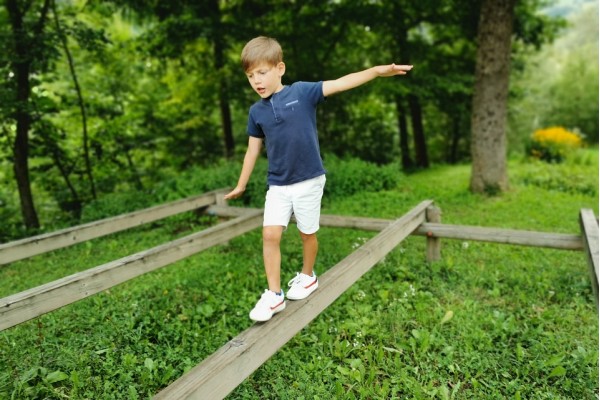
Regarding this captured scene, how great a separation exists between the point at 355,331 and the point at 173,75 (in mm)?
11489

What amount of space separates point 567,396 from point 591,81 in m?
37.7

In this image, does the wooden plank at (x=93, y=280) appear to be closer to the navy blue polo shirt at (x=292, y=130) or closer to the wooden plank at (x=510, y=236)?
the navy blue polo shirt at (x=292, y=130)

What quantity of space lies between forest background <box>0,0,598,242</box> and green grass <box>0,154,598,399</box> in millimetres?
4431

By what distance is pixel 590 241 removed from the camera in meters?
3.64

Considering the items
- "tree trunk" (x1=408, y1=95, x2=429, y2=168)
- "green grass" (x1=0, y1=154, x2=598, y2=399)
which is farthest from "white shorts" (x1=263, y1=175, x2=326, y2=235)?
"tree trunk" (x1=408, y1=95, x2=429, y2=168)

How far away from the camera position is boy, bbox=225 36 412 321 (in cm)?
248

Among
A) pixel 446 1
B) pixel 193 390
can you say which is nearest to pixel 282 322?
pixel 193 390

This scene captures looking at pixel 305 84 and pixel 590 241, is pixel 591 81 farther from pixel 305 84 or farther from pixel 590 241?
pixel 305 84

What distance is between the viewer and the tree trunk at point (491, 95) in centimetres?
816

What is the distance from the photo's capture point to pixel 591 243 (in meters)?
3.60

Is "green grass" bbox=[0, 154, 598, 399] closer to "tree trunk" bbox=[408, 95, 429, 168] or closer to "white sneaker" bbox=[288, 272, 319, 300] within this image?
"white sneaker" bbox=[288, 272, 319, 300]

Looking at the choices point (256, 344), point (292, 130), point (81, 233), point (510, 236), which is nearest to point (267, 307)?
point (256, 344)

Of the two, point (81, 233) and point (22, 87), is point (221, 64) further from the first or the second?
point (81, 233)

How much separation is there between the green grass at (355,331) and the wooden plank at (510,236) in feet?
1.57
